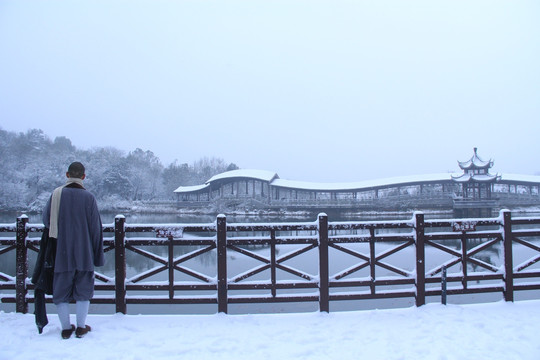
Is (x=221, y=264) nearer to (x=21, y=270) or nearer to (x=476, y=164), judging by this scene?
(x=21, y=270)

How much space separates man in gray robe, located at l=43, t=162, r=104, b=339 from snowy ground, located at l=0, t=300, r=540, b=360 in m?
0.34

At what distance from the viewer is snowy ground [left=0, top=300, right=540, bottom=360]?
2.81 meters

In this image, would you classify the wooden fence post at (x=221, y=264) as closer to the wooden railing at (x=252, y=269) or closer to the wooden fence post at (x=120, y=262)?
the wooden railing at (x=252, y=269)

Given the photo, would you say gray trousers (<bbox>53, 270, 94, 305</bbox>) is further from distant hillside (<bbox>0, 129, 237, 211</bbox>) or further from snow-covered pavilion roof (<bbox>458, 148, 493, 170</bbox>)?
distant hillside (<bbox>0, 129, 237, 211</bbox>)

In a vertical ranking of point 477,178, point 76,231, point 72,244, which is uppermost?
point 477,178

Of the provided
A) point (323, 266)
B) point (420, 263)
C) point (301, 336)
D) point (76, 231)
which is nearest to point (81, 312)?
point (76, 231)

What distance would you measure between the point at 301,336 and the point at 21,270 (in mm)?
3281

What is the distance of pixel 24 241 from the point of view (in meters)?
3.85

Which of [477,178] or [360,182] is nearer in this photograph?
[477,178]

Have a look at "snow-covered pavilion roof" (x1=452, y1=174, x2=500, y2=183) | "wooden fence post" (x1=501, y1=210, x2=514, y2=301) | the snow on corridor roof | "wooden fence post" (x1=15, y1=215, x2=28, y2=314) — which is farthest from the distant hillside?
"wooden fence post" (x1=501, y1=210, x2=514, y2=301)

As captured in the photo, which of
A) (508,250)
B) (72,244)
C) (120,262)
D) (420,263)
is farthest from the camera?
(508,250)

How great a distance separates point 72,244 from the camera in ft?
9.95

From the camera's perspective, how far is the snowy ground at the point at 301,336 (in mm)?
2809

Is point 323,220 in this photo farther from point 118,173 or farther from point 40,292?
point 118,173
